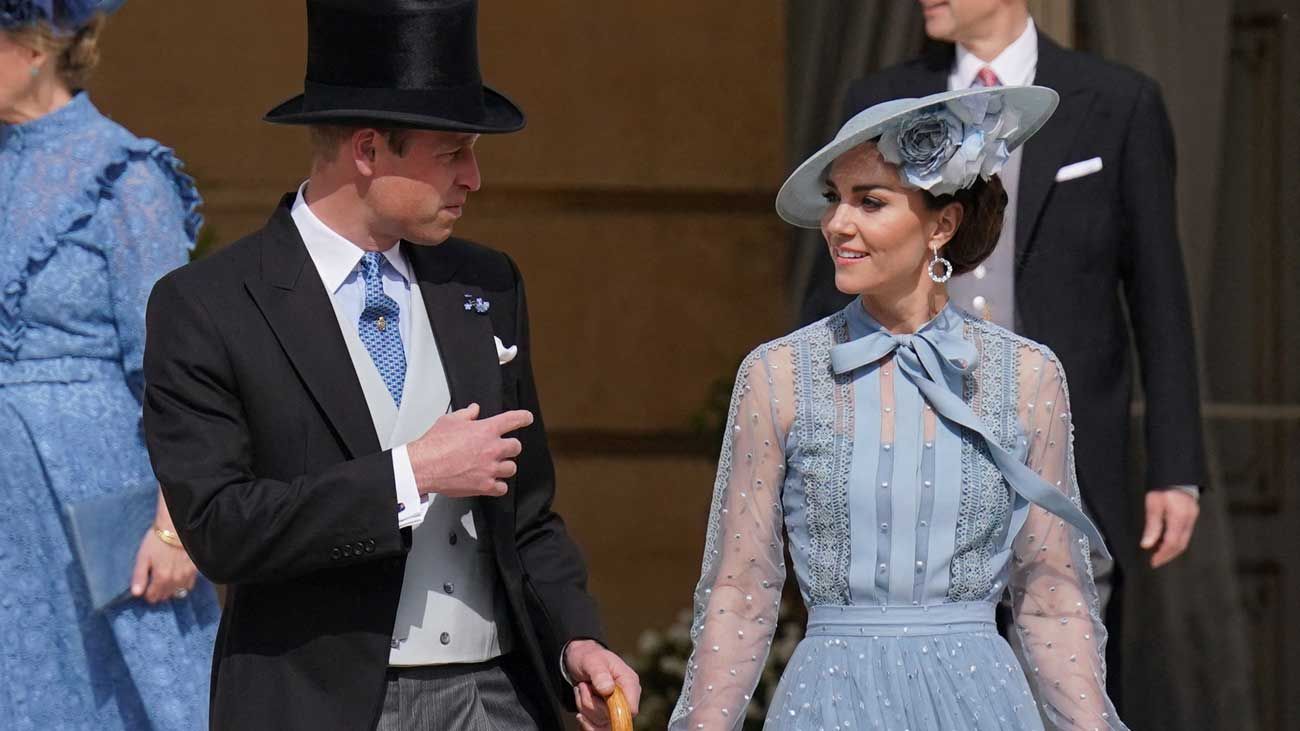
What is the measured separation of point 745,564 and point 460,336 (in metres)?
0.52

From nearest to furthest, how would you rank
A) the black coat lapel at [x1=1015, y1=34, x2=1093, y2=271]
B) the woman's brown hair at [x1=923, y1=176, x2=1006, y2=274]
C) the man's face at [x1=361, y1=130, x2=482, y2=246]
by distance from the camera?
the man's face at [x1=361, y1=130, x2=482, y2=246] < the woman's brown hair at [x1=923, y1=176, x2=1006, y2=274] < the black coat lapel at [x1=1015, y1=34, x2=1093, y2=271]

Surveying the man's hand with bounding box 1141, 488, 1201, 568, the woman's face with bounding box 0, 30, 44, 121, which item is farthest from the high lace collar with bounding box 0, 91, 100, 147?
the man's hand with bounding box 1141, 488, 1201, 568

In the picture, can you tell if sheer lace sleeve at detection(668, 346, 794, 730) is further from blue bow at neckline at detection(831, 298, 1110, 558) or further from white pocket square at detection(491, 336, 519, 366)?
white pocket square at detection(491, 336, 519, 366)

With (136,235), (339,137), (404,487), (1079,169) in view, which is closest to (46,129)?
(136,235)

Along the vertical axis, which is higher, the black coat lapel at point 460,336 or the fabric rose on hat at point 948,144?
the fabric rose on hat at point 948,144

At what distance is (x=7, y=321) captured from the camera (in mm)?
4480

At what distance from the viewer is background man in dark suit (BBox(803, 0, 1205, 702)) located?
4.65 meters

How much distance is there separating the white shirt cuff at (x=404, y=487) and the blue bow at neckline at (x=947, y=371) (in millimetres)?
661

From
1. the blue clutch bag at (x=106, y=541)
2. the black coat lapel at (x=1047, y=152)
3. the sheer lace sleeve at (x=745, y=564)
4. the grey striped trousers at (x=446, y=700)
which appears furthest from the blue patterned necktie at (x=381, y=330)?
the black coat lapel at (x=1047, y=152)

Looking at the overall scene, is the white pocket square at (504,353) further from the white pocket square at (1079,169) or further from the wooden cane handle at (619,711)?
the white pocket square at (1079,169)

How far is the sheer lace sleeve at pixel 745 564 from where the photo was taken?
144 inches

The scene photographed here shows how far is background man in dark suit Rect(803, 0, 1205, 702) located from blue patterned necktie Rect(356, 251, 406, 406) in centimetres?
123

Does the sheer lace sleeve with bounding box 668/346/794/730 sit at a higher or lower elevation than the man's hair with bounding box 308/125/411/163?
lower

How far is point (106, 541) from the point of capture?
4.38 metres
